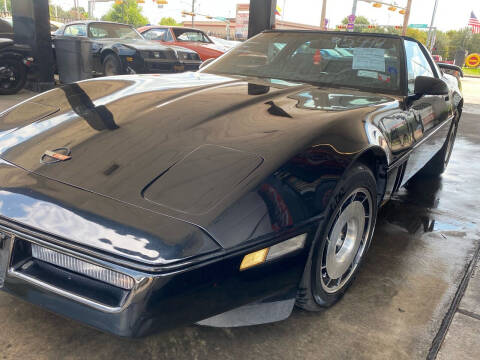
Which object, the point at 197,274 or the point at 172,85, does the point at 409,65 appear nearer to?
the point at 172,85

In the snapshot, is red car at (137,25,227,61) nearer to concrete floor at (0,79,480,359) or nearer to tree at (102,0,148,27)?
concrete floor at (0,79,480,359)

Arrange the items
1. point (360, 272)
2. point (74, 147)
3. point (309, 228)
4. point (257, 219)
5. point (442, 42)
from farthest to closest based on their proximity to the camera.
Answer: point (442, 42), point (360, 272), point (74, 147), point (309, 228), point (257, 219)

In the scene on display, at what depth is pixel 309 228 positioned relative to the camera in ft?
4.99

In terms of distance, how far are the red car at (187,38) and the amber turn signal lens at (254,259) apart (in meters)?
9.77

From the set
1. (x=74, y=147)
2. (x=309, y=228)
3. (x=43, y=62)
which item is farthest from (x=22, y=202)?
(x=43, y=62)

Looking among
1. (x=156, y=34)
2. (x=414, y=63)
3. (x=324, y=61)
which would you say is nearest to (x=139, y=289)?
(x=324, y=61)

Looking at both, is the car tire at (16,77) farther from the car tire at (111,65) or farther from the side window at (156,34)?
the side window at (156,34)

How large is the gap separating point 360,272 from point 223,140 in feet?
3.71

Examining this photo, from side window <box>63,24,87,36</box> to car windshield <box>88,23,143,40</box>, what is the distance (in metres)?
0.17

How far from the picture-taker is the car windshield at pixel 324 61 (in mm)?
2668

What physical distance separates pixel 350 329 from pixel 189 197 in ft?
3.10

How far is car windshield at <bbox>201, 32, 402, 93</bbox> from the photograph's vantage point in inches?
105

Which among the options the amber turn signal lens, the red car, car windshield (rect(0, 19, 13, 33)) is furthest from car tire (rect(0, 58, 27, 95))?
the amber turn signal lens

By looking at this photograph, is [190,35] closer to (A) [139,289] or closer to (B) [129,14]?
(A) [139,289]
